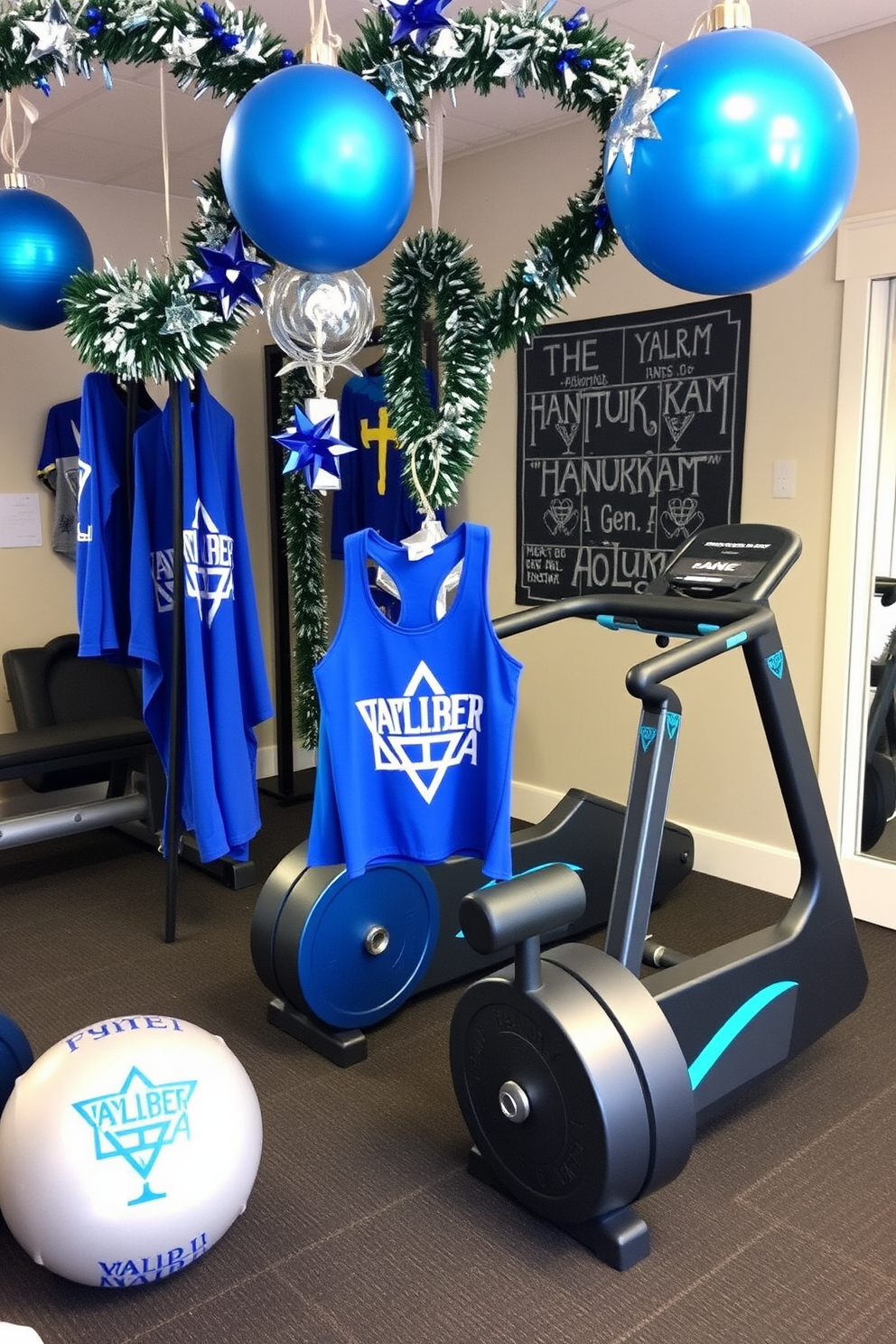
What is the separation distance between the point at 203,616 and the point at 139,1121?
74.7 inches

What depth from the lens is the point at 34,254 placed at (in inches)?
106

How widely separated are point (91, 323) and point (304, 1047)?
6.33 feet

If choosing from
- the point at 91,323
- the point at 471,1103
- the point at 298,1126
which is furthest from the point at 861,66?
the point at 298,1126

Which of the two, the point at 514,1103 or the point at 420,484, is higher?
the point at 420,484

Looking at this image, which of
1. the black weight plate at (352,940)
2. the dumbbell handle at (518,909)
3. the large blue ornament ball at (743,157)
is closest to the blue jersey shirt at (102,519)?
the black weight plate at (352,940)

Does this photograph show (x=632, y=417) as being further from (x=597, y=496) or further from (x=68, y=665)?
(x=68, y=665)

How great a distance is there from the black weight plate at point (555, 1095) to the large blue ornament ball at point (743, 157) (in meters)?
1.35

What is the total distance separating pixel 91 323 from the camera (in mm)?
2518

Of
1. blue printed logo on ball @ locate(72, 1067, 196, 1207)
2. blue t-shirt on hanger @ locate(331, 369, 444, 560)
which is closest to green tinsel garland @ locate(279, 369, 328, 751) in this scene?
blue t-shirt on hanger @ locate(331, 369, 444, 560)

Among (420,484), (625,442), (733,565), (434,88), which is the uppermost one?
(434,88)

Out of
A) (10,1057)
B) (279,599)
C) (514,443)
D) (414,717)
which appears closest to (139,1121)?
(10,1057)

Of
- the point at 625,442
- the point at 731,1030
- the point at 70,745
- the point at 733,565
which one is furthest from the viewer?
the point at 625,442

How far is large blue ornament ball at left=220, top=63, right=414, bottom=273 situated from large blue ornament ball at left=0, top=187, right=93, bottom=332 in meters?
1.23

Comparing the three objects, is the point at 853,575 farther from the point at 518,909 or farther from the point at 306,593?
the point at 518,909
